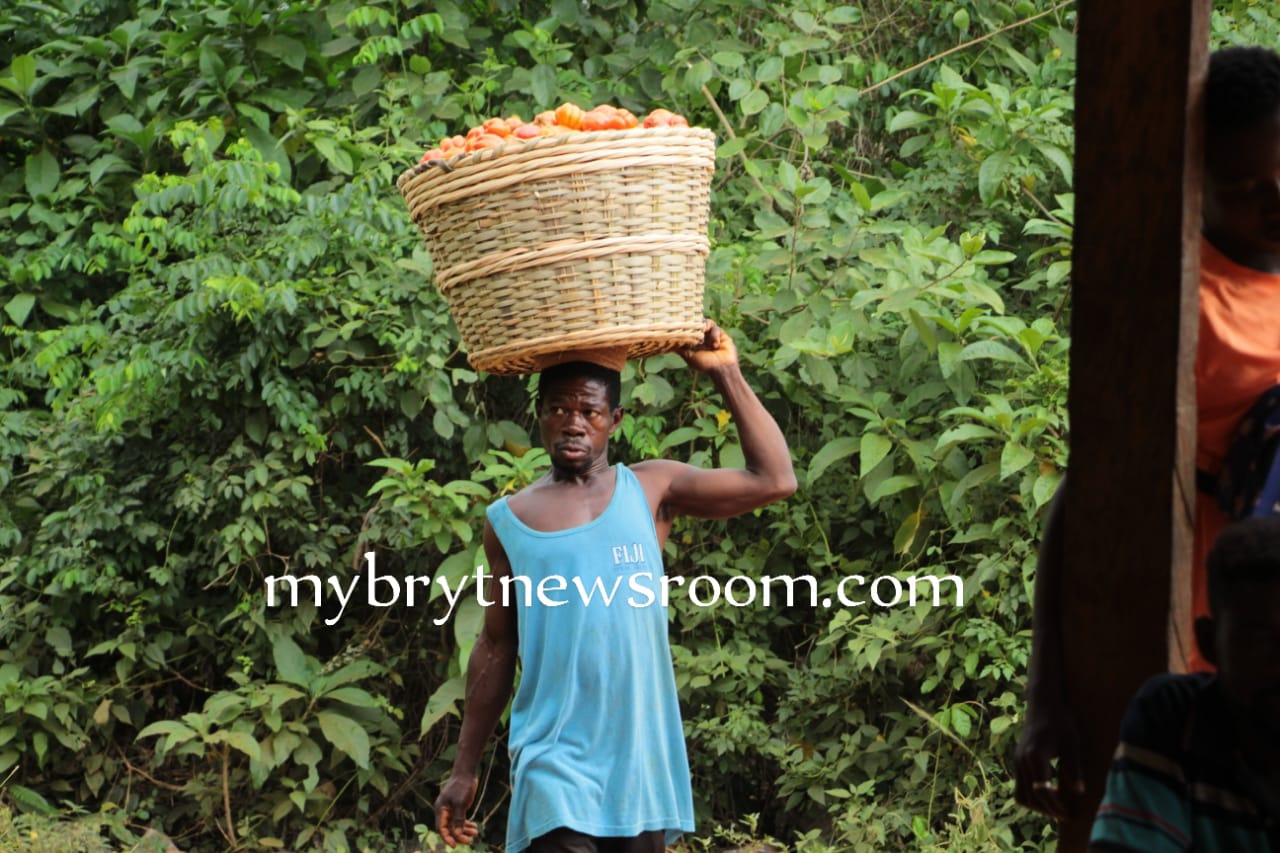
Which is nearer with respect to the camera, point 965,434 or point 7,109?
point 965,434

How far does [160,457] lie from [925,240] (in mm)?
3104

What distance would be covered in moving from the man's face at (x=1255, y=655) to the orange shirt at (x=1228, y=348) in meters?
0.41

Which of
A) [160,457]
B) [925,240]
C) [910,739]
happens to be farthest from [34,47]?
[910,739]

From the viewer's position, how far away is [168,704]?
6.35m

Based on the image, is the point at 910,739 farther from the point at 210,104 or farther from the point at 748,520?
the point at 210,104

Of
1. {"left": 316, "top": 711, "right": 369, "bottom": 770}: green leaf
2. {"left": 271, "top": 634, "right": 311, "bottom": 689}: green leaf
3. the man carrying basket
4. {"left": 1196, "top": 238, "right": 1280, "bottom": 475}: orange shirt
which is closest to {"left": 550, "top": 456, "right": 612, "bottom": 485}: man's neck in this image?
the man carrying basket

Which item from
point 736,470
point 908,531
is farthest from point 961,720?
point 736,470

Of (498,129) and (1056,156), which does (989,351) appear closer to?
(1056,156)

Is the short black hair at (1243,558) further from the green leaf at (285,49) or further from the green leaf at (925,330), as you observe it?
the green leaf at (285,49)

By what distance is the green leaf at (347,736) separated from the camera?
18.6 ft

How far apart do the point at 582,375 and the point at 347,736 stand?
250 cm

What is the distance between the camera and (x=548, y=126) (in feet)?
11.7

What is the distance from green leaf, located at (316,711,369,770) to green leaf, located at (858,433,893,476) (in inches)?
80.0

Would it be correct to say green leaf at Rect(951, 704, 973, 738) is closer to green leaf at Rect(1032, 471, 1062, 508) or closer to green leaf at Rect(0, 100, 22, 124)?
green leaf at Rect(1032, 471, 1062, 508)
